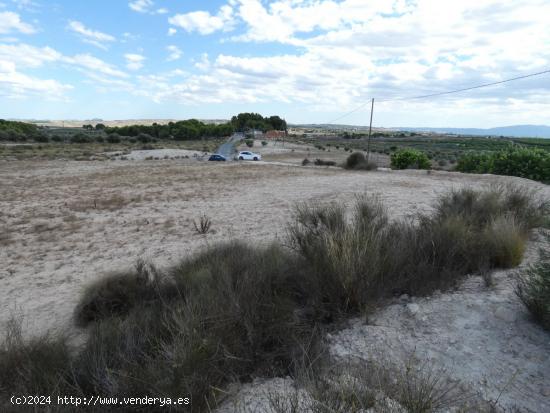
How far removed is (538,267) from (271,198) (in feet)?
41.4

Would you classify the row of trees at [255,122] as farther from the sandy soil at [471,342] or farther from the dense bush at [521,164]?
the sandy soil at [471,342]

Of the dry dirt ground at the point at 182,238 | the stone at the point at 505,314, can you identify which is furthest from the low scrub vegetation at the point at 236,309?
the stone at the point at 505,314

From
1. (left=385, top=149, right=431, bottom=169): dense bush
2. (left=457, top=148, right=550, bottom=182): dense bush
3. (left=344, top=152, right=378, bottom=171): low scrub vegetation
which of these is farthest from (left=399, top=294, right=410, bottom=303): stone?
(left=385, top=149, right=431, bottom=169): dense bush

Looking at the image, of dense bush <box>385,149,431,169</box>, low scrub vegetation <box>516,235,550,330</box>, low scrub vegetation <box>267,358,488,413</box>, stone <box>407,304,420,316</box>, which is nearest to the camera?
low scrub vegetation <box>267,358,488,413</box>

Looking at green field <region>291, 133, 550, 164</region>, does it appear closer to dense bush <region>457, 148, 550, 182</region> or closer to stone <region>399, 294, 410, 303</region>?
dense bush <region>457, 148, 550, 182</region>

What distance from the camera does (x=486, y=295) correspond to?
15.7 feet

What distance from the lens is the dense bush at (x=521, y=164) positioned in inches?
868

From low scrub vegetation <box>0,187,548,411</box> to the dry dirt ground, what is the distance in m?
0.46

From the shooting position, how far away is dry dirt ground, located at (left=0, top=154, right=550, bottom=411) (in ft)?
12.8

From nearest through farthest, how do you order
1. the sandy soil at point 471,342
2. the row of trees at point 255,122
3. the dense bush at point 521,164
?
1. the sandy soil at point 471,342
2. the dense bush at point 521,164
3. the row of trees at point 255,122

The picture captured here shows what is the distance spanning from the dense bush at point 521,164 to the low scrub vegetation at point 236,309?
758 inches

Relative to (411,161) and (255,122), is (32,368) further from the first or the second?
(255,122)

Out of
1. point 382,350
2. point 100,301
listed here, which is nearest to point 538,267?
point 382,350

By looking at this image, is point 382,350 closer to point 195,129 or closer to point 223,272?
point 223,272
